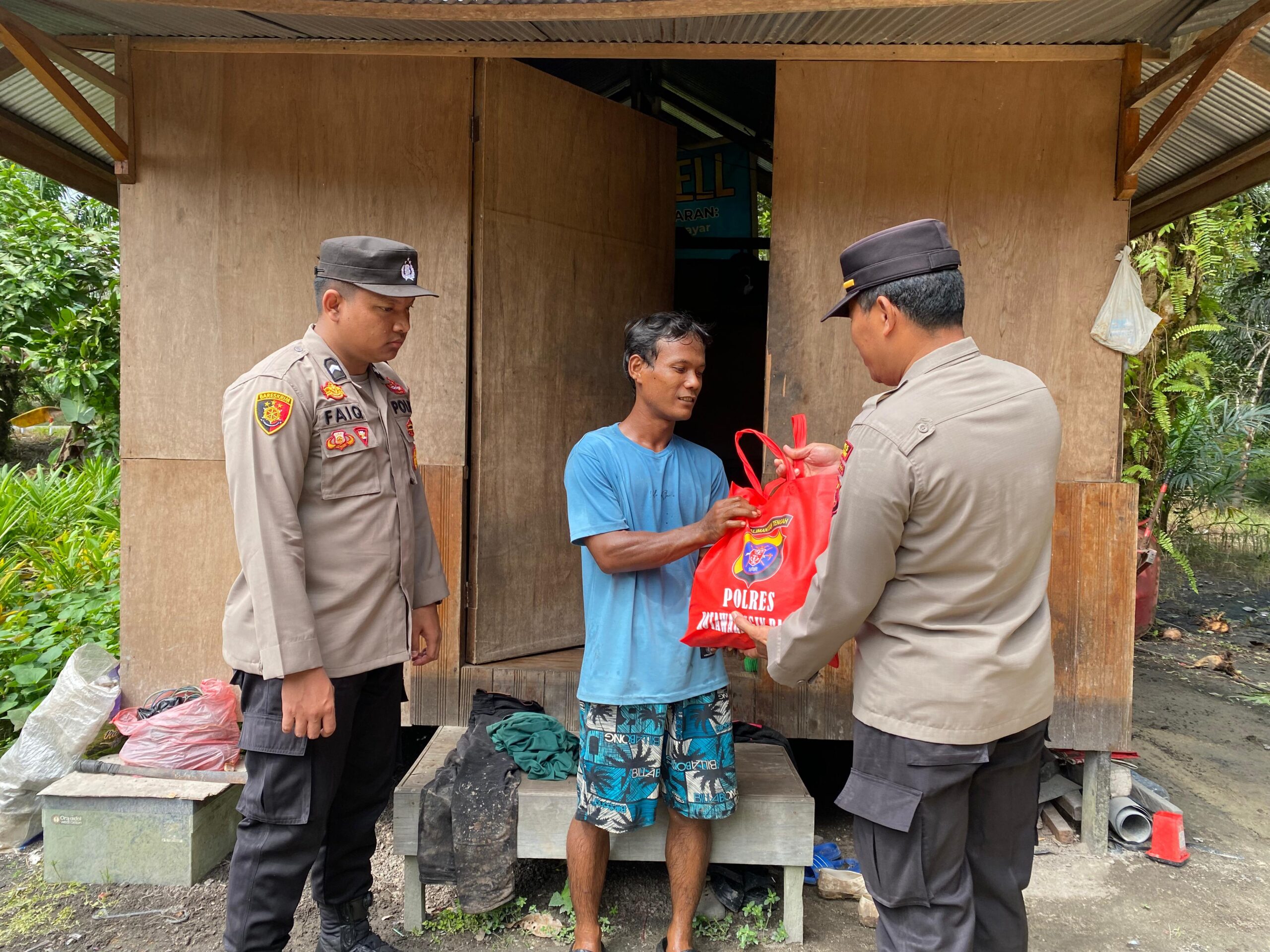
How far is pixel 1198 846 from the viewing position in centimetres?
369

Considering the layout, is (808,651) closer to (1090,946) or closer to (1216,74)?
(1090,946)

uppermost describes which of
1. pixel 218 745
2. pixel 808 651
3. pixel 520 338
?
pixel 520 338

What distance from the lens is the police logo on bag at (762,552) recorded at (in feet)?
7.75

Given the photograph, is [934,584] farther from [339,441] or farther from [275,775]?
[275,775]

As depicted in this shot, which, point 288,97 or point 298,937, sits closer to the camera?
point 298,937

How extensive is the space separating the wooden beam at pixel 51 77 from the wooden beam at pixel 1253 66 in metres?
4.22

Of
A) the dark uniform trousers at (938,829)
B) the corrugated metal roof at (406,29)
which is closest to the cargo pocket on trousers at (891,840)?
the dark uniform trousers at (938,829)

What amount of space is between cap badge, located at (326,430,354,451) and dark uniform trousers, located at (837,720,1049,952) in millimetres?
1530

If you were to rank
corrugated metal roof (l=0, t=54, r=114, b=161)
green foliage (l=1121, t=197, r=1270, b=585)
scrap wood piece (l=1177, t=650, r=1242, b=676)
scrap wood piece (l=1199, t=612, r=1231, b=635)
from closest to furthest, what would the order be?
corrugated metal roof (l=0, t=54, r=114, b=161) < scrap wood piece (l=1177, t=650, r=1242, b=676) < green foliage (l=1121, t=197, r=1270, b=585) < scrap wood piece (l=1199, t=612, r=1231, b=635)

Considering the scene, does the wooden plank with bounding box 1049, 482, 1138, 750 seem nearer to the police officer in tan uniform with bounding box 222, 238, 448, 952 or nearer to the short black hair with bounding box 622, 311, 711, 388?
the short black hair with bounding box 622, 311, 711, 388

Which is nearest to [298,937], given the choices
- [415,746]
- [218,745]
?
[218,745]

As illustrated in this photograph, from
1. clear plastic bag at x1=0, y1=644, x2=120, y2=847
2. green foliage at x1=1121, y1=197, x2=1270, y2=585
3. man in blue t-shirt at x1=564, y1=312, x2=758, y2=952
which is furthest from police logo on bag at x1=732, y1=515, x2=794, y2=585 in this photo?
green foliage at x1=1121, y1=197, x2=1270, y2=585

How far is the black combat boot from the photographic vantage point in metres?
2.67

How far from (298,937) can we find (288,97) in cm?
330
